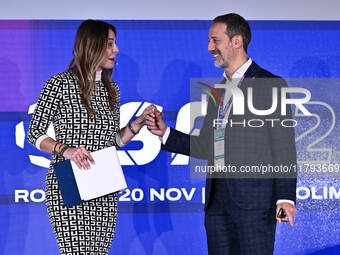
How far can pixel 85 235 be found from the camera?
2320mm

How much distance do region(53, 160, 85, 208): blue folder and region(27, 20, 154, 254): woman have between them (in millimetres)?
45

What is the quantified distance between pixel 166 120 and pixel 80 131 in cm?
136

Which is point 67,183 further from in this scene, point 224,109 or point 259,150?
point 259,150

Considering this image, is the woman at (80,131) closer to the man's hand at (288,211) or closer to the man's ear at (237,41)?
the man's ear at (237,41)

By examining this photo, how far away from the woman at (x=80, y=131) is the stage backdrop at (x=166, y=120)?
3.91ft

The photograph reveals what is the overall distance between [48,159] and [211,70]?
1355 millimetres

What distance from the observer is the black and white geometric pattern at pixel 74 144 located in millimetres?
2314

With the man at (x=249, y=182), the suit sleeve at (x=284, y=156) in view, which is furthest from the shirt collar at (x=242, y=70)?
the suit sleeve at (x=284, y=156)

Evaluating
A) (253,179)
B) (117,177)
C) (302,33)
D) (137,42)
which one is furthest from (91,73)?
(302,33)

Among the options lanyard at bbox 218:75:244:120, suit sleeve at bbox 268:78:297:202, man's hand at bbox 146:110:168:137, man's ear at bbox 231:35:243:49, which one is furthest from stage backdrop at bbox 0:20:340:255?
suit sleeve at bbox 268:78:297:202

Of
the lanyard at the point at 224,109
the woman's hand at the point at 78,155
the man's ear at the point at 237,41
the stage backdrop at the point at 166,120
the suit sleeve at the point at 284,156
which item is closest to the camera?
the woman's hand at the point at 78,155

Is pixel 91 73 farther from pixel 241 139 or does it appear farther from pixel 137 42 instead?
pixel 137 42

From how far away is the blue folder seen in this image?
7.48 feet

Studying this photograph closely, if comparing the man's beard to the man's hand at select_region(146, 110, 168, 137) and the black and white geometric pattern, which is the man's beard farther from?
the black and white geometric pattern
